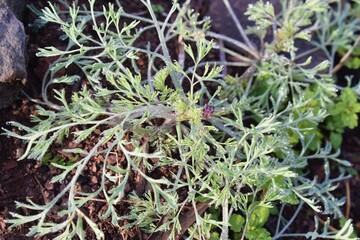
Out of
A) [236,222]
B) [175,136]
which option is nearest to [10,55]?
[175,136]

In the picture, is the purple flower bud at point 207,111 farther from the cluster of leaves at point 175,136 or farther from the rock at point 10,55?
the rock at point 10,55

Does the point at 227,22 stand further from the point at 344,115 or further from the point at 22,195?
the point at 22,195

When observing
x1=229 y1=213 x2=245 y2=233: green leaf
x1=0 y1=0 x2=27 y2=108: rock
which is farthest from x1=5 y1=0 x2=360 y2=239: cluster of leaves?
x1=0 y1=0 x2=27 y2=108: rock

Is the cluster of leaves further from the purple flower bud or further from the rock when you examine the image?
the rock

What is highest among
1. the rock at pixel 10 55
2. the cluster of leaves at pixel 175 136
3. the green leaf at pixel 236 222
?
the rock at pixel 10 55

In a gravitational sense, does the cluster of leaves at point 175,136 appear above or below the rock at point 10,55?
below

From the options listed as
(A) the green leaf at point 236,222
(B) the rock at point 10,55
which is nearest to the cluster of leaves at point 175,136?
(A) the green leaf at point 236,222
